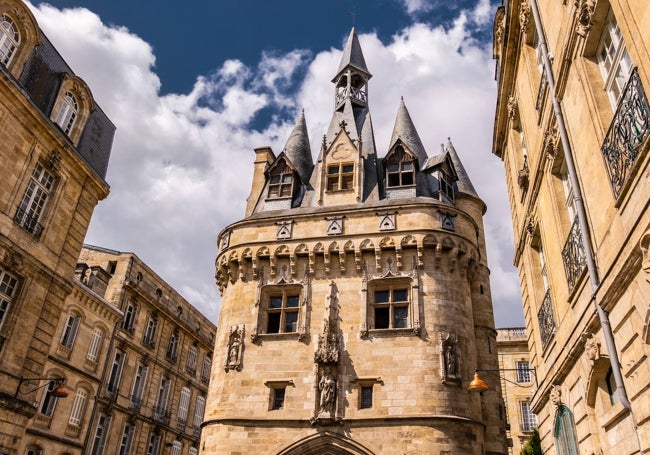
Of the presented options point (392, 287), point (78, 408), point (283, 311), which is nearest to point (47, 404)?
point (78, 408)

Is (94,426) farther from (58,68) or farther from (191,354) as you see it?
(58,68)

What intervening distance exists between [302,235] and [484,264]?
6715mm

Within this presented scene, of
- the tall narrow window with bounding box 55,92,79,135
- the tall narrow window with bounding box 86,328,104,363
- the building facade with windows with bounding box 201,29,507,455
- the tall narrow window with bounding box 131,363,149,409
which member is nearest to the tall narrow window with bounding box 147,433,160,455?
the tall narrow window with bounding box 131,363,149,409

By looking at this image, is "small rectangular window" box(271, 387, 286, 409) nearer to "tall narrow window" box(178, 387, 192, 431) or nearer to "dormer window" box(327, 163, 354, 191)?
"dormer window" box(327, 163, 354, 191)

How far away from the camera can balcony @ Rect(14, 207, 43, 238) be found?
12086 millimetres

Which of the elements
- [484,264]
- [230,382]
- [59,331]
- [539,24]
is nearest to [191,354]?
[59,331]

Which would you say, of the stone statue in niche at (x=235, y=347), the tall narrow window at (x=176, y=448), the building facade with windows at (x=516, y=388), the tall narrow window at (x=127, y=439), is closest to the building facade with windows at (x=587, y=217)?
the stone statue in niche at (x=235, y=347)

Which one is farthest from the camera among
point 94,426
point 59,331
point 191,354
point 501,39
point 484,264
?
point 191,354

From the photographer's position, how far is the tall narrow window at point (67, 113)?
553 inches

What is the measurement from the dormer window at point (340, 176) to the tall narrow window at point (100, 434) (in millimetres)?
14163

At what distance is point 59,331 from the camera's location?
66.2 feet

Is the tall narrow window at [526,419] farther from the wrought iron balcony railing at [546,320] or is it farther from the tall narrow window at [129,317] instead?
the wrought iron balcony railing at [546,320]

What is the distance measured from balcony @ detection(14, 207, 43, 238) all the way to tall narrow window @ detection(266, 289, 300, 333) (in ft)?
23.0

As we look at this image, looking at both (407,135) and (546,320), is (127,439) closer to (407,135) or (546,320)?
(407,135)
